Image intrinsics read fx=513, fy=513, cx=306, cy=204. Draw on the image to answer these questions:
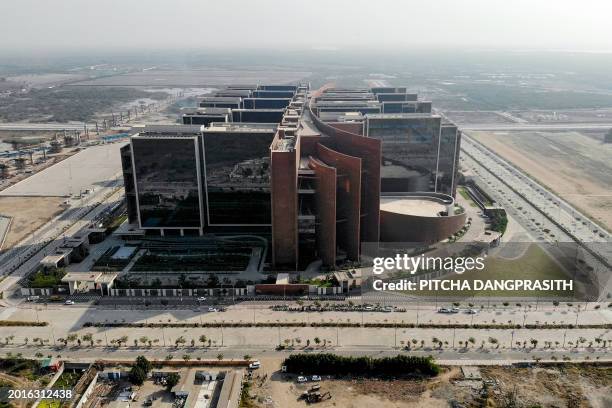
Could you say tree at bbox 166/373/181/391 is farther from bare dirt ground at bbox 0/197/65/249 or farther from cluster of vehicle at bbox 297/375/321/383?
Answer: bare dirt ground at bbox 0/197/65/249

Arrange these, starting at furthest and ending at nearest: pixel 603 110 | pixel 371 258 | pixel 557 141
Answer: pixel 603 110 → pixel 557 141 → pixel 371 258

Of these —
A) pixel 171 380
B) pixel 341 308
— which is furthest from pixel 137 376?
pixel 341 308

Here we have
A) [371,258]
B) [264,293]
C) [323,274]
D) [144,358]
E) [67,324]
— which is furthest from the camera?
[371,258]

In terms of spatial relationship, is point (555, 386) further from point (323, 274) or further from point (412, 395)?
point (323, 274)

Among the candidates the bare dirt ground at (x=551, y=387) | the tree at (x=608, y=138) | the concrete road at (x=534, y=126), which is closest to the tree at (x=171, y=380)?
the bare dirt ground at (x=551, y=387)

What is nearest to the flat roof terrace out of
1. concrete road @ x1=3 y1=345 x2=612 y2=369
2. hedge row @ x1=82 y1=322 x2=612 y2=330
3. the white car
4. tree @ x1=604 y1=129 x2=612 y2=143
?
hedge row @ x1=82 y1=322 x2=612 y2=330

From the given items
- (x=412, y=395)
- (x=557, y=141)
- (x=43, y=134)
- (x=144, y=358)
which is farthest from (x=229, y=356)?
(x=43, y=134)

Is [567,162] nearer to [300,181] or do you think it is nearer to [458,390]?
[300,181]

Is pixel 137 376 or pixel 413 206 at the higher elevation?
pixel 413 206
